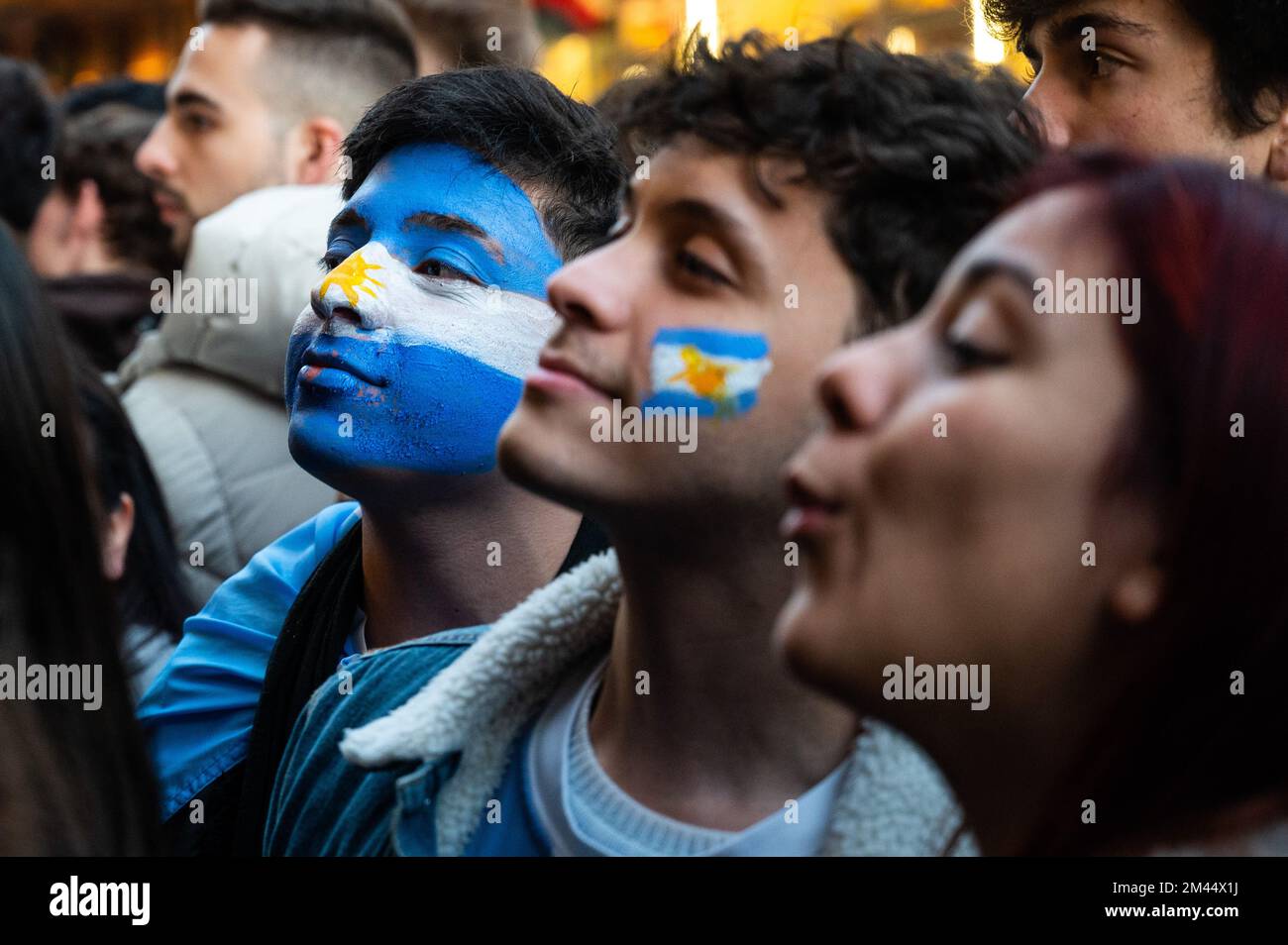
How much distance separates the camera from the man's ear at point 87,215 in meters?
4.19

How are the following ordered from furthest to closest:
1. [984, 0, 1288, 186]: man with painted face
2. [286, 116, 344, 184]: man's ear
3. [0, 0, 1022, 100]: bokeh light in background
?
[0, 0, 1022, 100]: bokeh light in background → [286, 116, 344, 184]: man's ear → [984, 0, 1288, 186]: man with painted face

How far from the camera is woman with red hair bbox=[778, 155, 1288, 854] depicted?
119 cm

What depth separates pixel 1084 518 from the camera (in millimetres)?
1219

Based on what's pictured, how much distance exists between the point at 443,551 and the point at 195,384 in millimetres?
1190

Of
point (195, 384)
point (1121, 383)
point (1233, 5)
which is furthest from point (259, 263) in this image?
point (1121, 383)

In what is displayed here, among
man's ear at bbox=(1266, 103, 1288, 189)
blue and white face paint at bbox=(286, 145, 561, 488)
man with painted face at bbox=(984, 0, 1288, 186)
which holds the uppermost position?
man with painted face at bbox=(984, 0, 1288, 186)

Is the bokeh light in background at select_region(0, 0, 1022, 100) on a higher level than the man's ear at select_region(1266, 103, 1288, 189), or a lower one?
higher

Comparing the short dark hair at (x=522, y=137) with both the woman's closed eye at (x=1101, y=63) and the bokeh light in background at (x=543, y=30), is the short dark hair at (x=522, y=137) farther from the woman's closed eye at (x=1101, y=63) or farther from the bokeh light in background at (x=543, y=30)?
the bokeh light in background at (x=543, y=30)

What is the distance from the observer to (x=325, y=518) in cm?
261

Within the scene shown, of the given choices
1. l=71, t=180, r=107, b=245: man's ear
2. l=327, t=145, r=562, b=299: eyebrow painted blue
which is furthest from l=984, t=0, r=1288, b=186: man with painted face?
l=71, t=180, r=107, b=245: man's ear

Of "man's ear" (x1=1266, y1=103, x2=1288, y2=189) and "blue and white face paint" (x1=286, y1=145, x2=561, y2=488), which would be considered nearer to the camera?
"blue and white face paint" (x1=286, y1=145, x2=561, y2=488)

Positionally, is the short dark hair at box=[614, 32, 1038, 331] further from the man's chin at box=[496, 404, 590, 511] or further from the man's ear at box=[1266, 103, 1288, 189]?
the man's ear at box=[1266, 103, 1288, 189]
